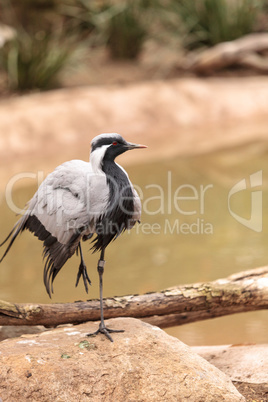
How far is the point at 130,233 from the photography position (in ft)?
19.0

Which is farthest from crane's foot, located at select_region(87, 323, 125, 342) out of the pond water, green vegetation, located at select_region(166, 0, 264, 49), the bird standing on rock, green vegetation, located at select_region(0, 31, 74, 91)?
green vegetation, located at select_region(166, 0, 264, 49)

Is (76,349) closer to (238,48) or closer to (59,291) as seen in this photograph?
(59,291)

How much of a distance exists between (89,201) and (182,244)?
2933 millimetres

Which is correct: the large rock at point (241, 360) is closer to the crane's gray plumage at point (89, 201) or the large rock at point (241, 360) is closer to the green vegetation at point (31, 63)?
the crane's gray plumage at point (89, 201)

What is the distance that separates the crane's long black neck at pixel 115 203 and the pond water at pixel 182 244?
1.49m

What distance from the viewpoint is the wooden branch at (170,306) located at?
3.10 m

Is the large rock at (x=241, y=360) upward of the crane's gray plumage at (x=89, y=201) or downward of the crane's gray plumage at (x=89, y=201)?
downward

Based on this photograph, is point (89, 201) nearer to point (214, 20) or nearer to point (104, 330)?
point (104, 330)

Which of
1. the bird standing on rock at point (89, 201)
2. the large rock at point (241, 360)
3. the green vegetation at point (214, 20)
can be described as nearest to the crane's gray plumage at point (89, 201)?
the bird standing on rock at point (89, 201)

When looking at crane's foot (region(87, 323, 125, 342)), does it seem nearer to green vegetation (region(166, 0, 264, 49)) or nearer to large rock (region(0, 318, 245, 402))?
large rock (region(0, 318, 245, 402))

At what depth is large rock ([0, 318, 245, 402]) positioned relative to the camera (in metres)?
2.51

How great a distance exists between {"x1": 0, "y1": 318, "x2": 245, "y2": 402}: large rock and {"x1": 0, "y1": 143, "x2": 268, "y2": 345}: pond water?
1.24 meters

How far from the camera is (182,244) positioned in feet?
18.0

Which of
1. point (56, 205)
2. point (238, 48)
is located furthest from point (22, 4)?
point (56, 205)
